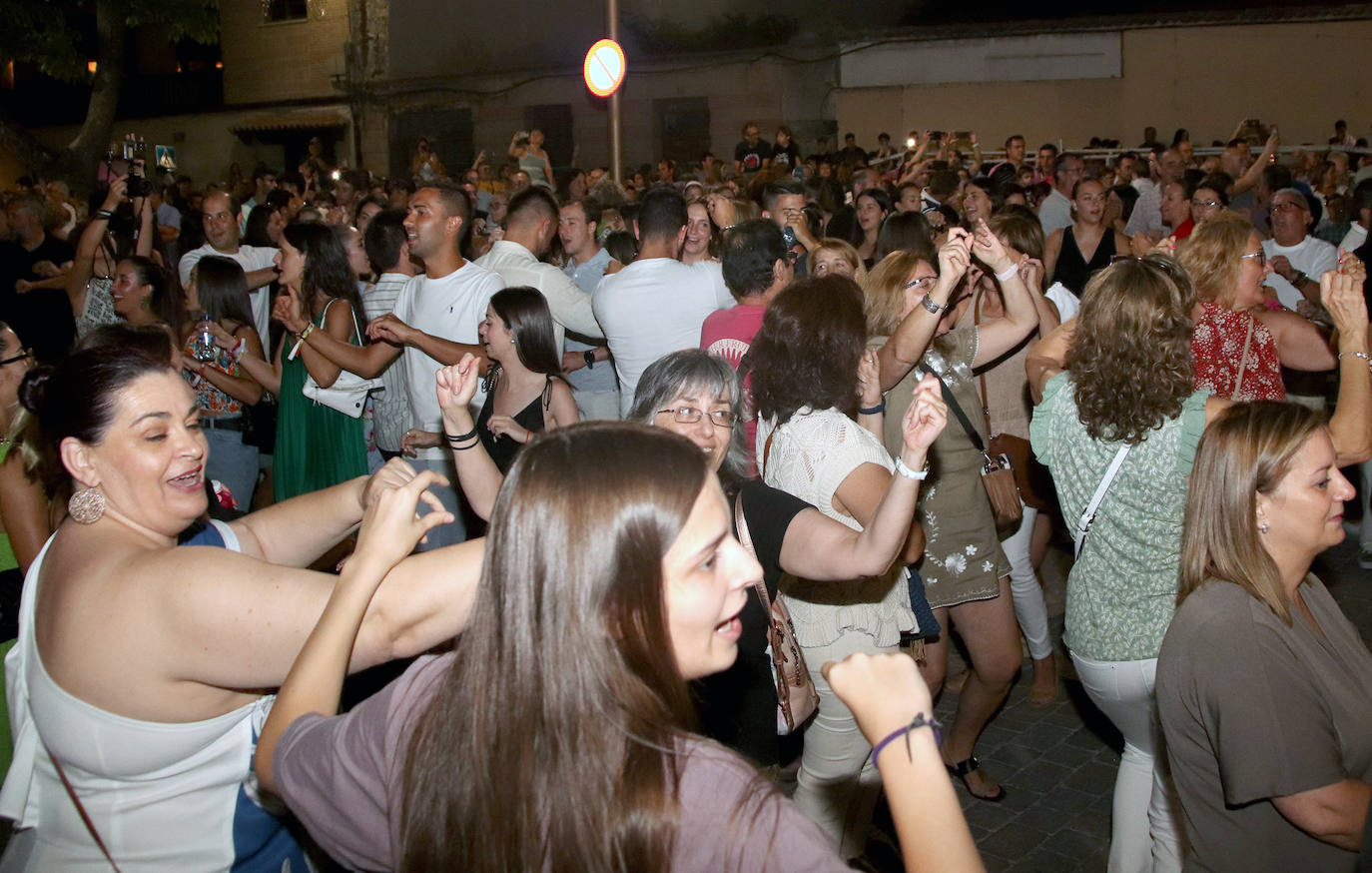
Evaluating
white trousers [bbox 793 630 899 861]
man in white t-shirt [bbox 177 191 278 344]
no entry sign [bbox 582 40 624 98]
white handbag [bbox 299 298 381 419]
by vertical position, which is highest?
no entry sign [bbox 582 40 624 98]

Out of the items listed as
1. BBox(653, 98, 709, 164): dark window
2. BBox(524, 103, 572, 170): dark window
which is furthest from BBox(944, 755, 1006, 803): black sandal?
BBox(524, 103, 572, 170): dark window

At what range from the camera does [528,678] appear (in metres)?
1.49

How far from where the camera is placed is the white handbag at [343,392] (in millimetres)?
5371

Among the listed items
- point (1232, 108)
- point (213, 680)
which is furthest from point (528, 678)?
point (1232, 108)

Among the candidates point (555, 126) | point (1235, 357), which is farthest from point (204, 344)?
point (555, 126)

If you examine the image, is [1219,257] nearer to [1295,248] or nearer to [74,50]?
[1295,248]

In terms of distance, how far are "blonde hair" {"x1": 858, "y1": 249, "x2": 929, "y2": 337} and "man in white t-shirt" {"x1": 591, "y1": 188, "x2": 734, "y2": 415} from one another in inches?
38.0

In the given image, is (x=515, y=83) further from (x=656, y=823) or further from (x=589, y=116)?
(x=656, y=823)

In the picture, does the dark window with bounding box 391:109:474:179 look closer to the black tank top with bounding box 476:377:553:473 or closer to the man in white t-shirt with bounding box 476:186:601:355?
the man in white t-shirt with bounding box 476:186:601:355

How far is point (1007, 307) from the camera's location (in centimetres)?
442

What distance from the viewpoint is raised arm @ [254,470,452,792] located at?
Result: 1770 mm

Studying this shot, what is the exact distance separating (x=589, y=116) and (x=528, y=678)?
28.2m

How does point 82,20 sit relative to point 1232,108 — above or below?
above

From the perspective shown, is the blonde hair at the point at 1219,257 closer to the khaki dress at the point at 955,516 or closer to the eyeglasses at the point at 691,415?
the khaki dress at the point at 955,516
